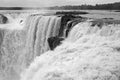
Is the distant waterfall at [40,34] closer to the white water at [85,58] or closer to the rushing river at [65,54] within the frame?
the rushing river at [65,54]

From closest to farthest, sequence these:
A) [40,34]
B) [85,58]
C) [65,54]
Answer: [85,58]
[65,54]
[40,34]

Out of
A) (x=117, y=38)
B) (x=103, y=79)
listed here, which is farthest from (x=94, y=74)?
(x=117, y=38)

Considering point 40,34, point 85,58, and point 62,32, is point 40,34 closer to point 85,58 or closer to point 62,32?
point 62,32

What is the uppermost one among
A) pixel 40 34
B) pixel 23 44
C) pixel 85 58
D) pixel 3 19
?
pixel 85 58

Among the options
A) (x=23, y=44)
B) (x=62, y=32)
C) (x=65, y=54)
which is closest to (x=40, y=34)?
(x=62, y=32)

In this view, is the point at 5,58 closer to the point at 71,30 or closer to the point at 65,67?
the point at 71,30

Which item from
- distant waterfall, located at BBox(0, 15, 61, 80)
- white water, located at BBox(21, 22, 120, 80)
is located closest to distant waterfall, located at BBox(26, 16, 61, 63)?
distant waterfall, located at BBox(0, 15, 61, 80)
